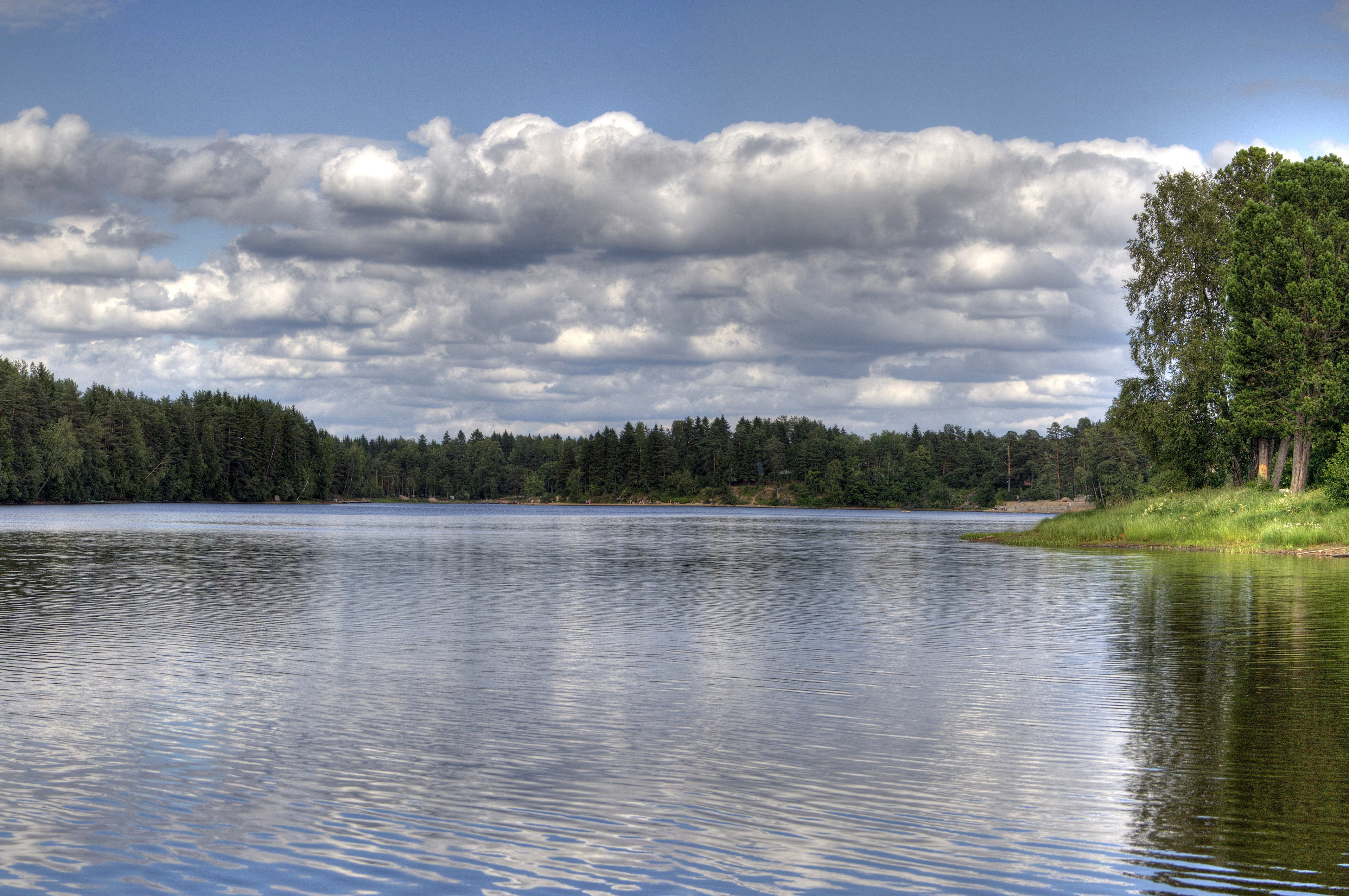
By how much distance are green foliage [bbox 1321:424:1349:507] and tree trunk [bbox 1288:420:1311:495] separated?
568 cm

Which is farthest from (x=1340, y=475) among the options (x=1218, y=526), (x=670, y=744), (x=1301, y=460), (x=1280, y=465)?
(x=670, y=744)

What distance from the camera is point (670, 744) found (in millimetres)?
14039

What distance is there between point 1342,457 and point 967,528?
7312 centimetres

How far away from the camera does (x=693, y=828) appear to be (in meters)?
10.4

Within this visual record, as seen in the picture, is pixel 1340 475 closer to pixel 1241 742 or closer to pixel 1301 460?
pixel 1301 460

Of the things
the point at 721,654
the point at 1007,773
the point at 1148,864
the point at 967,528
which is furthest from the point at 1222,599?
the point at 967,528

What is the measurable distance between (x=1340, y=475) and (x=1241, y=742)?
48.3 metres

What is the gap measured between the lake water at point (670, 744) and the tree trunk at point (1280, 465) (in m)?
37.2

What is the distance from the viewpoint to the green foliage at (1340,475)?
5400 cm

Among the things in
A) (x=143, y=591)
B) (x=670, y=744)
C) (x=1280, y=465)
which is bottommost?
(x=143, y=591)

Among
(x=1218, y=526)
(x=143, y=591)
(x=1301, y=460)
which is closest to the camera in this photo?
(x=143, y=591)

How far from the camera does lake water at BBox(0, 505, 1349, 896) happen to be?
369 inches

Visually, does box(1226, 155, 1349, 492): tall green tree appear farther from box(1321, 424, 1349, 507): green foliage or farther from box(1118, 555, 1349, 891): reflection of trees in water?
box(1118, 555, 1349, 891): reflection of trees in water

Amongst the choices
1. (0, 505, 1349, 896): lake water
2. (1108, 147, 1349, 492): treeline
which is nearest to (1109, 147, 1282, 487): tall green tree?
(1108, 147, 1349, 492): treeline
